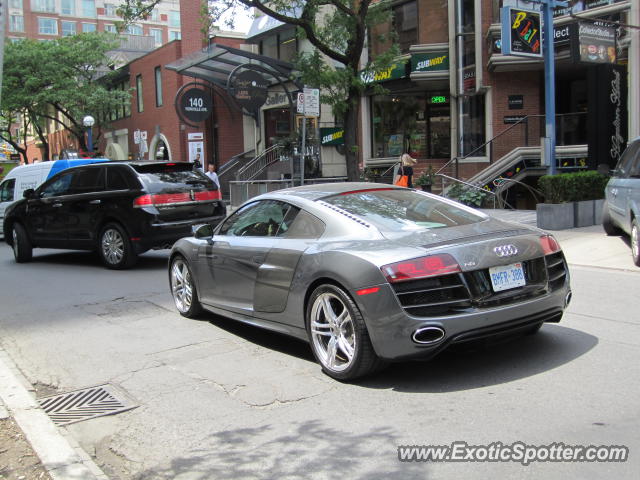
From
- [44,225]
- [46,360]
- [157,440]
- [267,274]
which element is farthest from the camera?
[44,225]

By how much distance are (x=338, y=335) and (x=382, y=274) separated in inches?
27.5

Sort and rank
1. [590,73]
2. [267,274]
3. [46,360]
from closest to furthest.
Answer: [267,274], [46,360], [590,73]

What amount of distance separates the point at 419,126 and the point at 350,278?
20.5 metres

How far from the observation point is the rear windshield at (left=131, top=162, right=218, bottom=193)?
34.7 ft

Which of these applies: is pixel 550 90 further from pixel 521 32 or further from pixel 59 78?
pixel 59 78

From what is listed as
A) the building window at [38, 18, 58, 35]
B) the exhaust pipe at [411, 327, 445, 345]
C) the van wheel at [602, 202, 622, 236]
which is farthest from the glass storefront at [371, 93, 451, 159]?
the building window at [38, 18, 58, 35]

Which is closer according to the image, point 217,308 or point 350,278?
point 350,278

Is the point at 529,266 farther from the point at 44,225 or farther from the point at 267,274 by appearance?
the point at 44,225

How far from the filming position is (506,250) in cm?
455

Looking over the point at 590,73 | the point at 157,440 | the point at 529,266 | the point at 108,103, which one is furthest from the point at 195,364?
the point at 108,103

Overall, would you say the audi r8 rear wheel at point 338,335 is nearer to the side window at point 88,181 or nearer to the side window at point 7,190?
the side window at point 88,181

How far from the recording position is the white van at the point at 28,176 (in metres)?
15.4

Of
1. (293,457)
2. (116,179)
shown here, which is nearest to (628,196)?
(293,457)

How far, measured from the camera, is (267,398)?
4.52m
